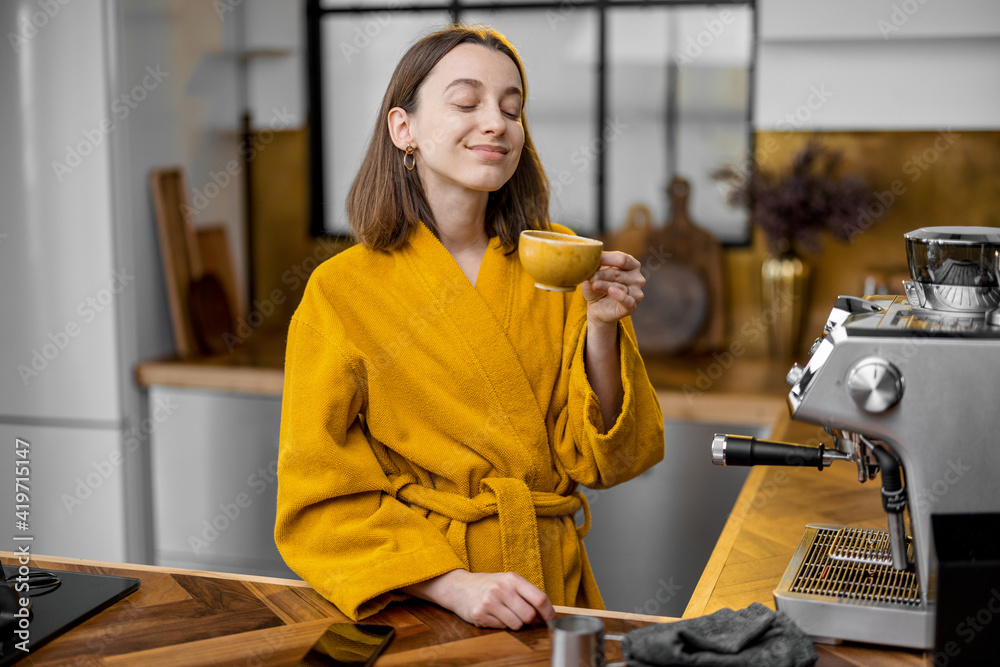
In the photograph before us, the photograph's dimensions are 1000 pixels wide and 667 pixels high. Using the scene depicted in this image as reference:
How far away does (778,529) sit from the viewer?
54.6 inches

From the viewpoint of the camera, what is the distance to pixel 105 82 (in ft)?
8.08

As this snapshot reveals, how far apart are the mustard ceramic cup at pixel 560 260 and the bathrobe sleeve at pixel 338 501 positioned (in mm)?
298

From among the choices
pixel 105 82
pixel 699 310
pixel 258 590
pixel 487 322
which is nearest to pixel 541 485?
pixel 487 322

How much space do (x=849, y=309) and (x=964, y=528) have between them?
0.27 meters

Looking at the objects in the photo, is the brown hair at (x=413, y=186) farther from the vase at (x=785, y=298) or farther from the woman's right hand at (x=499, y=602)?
the vase at (x=785, y=298)

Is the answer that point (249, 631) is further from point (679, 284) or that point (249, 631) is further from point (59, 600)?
point (679, 284)

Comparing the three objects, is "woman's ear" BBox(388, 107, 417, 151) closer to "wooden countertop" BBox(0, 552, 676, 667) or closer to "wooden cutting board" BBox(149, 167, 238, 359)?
"wooden countertop" BBox(0, 552, 676, 667)

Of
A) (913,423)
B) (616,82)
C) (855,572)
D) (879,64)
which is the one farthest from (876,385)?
(616,82)

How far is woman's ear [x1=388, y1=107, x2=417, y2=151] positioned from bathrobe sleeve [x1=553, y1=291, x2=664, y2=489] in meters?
0.35

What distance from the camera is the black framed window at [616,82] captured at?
280 cm

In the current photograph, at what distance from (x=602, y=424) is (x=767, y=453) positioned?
31cm

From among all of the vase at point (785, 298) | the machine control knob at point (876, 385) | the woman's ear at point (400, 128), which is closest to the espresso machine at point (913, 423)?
the machine control knob at point (876, 385)

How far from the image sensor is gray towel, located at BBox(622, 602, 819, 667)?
2.87 feet

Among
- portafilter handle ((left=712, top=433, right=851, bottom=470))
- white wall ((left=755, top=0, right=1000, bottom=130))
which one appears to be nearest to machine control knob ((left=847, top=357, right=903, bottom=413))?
portafilter handle ((left=712, top=433, right=851, bottom=470))
